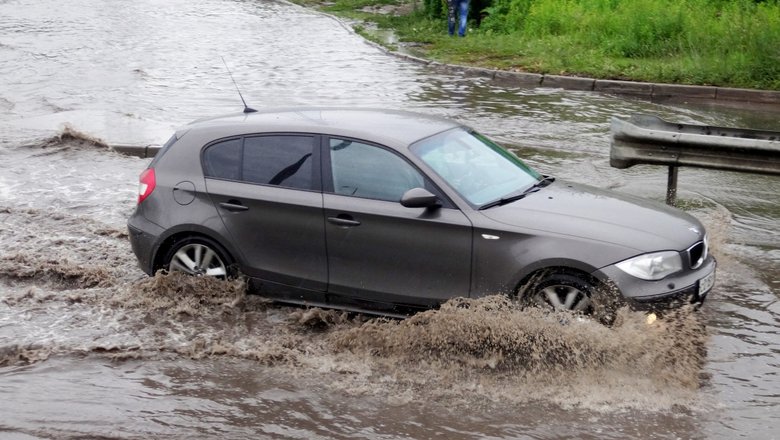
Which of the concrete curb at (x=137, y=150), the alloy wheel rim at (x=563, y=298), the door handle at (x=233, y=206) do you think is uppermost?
the door handle at (x=233, y=206)

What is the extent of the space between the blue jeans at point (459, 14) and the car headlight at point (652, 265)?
60.9ft

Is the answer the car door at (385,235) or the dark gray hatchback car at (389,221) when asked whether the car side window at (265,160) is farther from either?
the car door at (385,235)

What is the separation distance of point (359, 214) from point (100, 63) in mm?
15991

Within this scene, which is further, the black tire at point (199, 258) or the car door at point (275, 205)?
the black tire at point (199, 258)

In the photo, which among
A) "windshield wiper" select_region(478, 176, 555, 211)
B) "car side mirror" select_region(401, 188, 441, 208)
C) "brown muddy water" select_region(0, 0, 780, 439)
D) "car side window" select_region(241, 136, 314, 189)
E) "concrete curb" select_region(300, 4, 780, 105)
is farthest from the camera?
"concrete curb" select_region(300, 4, 780, 105)

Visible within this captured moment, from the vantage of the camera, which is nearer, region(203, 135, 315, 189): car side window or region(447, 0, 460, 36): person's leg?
region(203, 135, 315, 189): car side window

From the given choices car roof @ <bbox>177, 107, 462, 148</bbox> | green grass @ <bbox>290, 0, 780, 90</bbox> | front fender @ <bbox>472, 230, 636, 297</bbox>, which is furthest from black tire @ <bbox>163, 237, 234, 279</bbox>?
green grass @ <bbox>290, 0, 780, 90</bbox>

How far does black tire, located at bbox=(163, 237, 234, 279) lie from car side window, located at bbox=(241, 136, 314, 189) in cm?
60

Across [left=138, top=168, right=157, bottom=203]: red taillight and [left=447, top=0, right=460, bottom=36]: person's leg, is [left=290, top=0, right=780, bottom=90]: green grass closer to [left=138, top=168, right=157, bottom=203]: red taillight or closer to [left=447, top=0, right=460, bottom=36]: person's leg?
[left=447, top=0, right=460, bottom=36]: person's leg

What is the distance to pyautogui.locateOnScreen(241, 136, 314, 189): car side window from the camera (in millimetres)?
7707

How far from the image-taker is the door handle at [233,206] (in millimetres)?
7758

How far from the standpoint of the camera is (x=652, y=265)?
6738 mm

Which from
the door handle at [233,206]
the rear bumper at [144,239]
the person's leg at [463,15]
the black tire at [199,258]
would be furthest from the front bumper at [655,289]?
the person's leg at [463,15]

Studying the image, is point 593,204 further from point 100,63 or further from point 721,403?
point 100,63
